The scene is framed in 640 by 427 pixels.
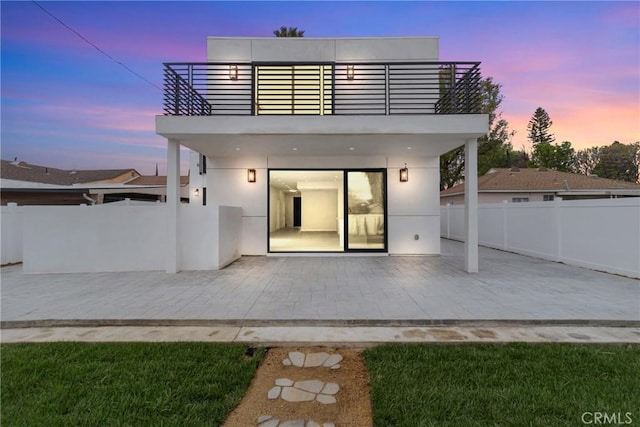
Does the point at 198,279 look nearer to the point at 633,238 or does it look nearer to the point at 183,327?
the point at 183,327

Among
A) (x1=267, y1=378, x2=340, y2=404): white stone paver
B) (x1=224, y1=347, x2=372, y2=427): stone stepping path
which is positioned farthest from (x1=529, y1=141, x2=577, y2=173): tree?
(x1=267, y1=378, x2=340, y2=404): white stone paver

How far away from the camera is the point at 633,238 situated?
5902 millimetres

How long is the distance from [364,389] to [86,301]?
439cm

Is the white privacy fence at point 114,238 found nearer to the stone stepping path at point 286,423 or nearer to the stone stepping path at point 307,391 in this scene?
the stone stepping path at point 307,391

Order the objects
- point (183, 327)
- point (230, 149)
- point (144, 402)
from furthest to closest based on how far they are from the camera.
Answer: point (230, 149)
point (183, 327)
point (144, 402)

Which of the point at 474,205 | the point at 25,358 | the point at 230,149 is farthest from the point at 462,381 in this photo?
the point at 230,149

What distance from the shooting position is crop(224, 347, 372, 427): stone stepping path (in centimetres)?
215

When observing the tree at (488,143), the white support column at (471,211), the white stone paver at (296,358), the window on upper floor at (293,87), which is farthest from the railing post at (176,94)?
the tree at (488,143)

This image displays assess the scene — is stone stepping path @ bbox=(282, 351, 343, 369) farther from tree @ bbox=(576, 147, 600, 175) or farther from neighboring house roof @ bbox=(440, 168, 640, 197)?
tree @ bbox=(576, 147, 600, 175)

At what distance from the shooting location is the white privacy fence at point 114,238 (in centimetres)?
661

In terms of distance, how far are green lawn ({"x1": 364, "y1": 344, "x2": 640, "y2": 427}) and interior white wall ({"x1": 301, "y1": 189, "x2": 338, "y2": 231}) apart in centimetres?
1445

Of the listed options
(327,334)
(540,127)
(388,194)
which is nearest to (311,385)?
(327,334)

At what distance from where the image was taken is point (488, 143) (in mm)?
20391

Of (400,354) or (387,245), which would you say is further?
(387,245)
